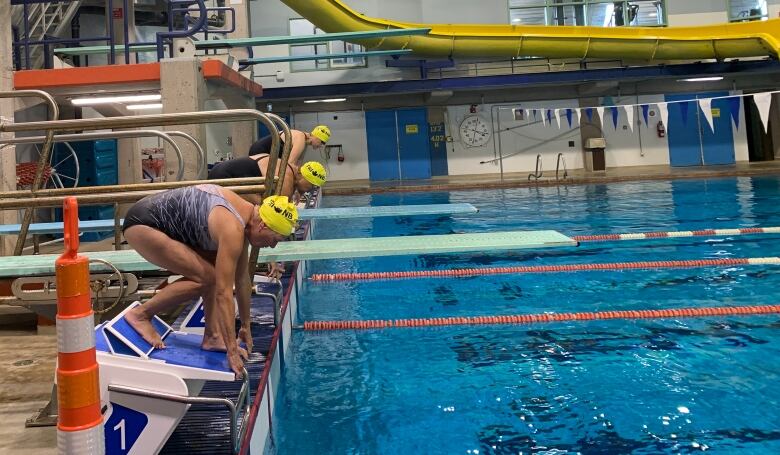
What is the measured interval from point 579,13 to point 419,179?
7.81m

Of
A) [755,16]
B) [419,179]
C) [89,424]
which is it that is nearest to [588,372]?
[89,424]

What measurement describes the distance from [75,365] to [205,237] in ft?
4.89

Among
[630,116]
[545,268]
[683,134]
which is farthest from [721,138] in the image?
[545,268]

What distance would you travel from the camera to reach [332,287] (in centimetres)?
632

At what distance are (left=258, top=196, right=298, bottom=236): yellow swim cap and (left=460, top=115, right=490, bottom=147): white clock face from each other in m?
→ 17.6

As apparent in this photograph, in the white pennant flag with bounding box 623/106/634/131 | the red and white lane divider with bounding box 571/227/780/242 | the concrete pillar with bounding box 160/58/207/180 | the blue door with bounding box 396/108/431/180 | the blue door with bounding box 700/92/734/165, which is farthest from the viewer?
the blue door with bounding box 396/108/431/180

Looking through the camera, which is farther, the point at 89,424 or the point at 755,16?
the point at 755,16

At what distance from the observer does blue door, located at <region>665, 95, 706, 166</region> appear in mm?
19344

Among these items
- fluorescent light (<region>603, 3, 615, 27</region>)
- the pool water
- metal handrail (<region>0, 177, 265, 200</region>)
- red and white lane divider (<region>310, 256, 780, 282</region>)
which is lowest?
the pool water

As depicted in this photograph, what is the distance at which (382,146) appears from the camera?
65.4 feet

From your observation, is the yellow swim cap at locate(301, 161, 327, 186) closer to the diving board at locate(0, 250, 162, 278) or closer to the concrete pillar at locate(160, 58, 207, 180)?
the diving board at locate(0, 250, 162, 278)

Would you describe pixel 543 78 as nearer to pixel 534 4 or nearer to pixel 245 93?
pixel 534 4

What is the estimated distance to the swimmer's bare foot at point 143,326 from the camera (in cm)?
265

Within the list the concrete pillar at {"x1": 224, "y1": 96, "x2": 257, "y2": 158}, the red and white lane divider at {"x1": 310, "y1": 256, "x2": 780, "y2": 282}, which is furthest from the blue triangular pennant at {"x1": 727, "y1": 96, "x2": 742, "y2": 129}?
the concrete pillar at {"x1": 224, "y1": 96, "x2": 257, "y2": 158}
